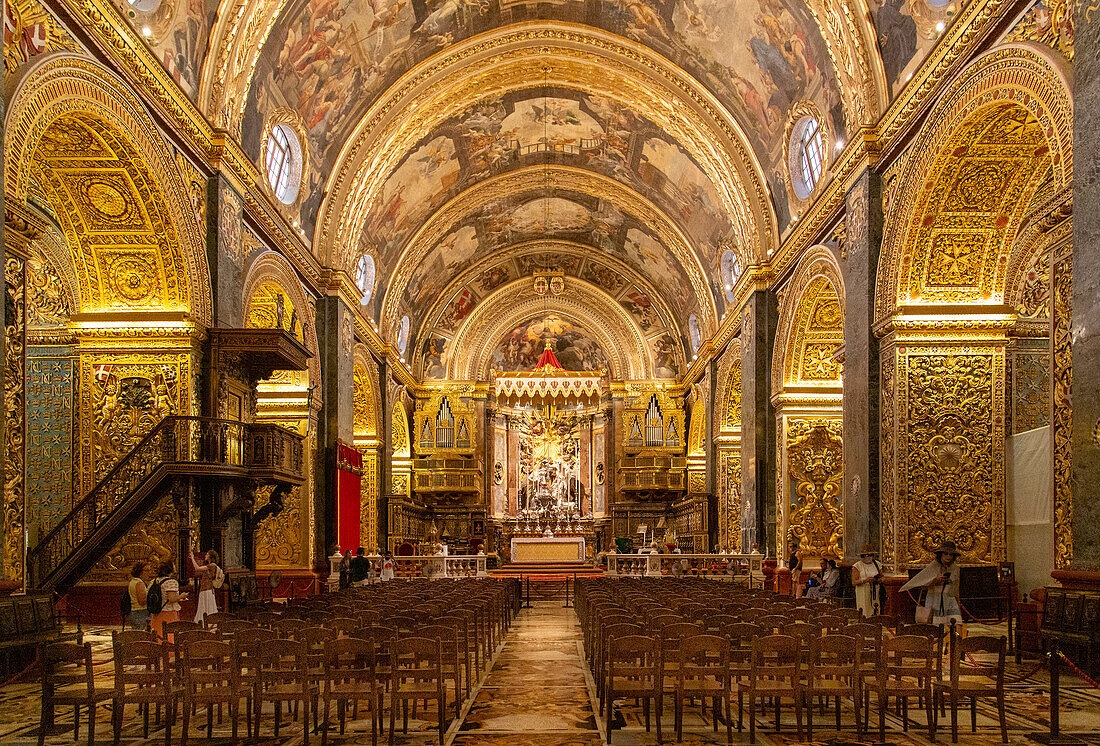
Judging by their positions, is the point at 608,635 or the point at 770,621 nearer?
the point at 608,635

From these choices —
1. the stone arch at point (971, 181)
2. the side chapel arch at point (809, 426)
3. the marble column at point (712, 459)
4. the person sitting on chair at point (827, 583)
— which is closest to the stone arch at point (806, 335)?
the side chapel arch at point (809, 426)

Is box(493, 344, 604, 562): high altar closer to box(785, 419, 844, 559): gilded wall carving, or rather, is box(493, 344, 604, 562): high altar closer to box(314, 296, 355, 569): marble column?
box(314, 296, 355, 569): marble column

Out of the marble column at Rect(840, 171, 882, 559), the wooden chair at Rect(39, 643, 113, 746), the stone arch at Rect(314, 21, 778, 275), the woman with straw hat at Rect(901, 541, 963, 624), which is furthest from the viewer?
the stone arch at Rect(314, 21, 778, 275)

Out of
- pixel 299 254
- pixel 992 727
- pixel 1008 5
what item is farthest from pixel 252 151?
pixel 992 727

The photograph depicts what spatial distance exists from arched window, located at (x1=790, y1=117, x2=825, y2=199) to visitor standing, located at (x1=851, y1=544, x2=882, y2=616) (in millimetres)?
8599

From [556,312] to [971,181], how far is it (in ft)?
85.3

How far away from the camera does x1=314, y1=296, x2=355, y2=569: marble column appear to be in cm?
2316

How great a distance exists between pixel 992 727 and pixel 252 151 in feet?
51.8

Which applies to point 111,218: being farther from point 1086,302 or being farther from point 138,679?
point 1086,302

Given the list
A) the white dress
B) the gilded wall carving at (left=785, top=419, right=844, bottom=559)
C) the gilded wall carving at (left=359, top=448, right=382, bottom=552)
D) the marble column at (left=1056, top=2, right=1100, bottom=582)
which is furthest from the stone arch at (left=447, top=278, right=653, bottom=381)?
the marble column at (left=1056, top=2, right=1100, bottom=582)

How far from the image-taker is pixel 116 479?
14547 millimetres

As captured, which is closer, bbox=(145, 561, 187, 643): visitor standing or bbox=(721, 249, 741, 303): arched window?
bbox=(145, 561, 187, 643): visitor standing

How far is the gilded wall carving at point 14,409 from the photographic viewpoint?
10469 mm

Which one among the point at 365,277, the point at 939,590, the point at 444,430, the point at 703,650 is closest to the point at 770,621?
the point at 703,650
